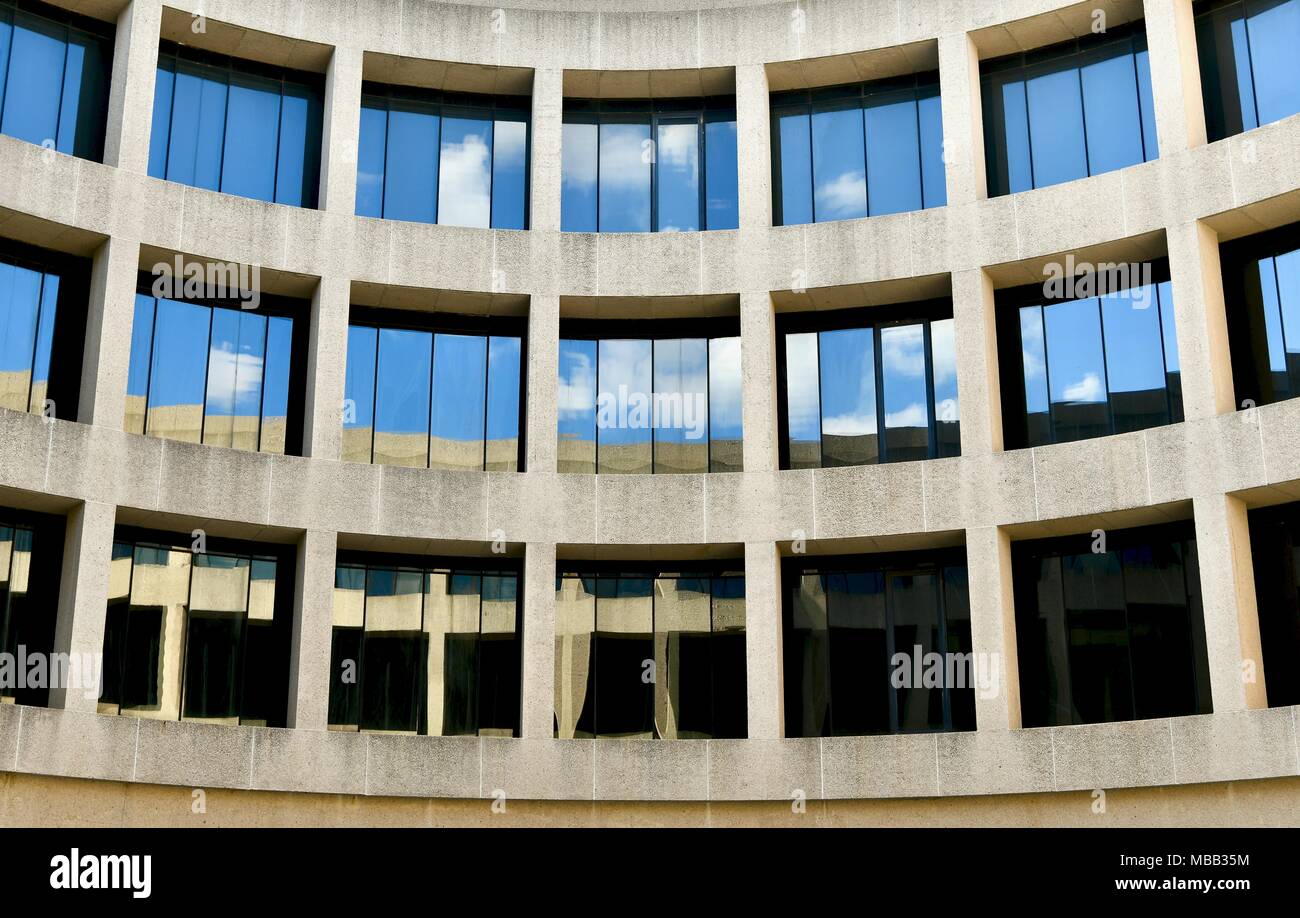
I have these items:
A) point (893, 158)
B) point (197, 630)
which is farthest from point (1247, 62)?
point (197, 630)

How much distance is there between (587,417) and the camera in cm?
3006

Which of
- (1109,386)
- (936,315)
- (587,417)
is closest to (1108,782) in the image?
(1109,386)

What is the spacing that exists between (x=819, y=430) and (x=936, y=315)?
10.6 ft

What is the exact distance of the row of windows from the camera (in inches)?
1102

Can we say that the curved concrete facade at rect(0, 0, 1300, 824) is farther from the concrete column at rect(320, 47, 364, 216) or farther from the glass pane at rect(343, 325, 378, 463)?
the glass pane at rect(343, 325, 378, 463)

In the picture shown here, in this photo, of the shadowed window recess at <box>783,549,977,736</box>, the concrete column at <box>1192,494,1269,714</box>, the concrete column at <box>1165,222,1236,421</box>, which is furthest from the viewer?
the shadowed window recess at <box>783,549,977,736</box>

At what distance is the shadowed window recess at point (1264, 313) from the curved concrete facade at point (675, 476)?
2.05ft

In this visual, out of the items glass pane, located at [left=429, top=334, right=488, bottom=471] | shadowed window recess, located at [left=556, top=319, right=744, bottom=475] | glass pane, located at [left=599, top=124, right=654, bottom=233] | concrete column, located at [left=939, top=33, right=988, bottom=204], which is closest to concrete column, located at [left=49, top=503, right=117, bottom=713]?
glass pane, located at [left=429, top=334, right=488, bottom=471]

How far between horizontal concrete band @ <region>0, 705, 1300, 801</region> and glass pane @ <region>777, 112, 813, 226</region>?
35.9ft

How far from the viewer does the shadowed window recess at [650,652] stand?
28.3 meters

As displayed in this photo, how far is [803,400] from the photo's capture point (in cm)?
2986

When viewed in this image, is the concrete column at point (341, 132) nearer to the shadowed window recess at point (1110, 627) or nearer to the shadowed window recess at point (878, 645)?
the shadowed window recess at point (878, 645)
